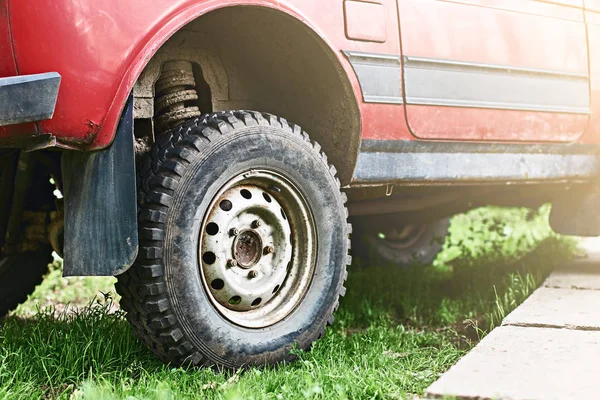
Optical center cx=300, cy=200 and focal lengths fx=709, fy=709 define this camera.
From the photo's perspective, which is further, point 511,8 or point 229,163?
point 511,8

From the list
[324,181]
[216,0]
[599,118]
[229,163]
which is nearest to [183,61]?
[216,0]

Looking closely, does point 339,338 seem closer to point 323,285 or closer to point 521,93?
point 323,285

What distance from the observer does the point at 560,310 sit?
298 centimetres

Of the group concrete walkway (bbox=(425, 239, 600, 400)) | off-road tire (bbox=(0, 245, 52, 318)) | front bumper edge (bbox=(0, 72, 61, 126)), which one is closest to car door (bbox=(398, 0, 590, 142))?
concrete walkway (bbox=(425, 239, 600, 400))

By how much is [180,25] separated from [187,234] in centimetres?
66

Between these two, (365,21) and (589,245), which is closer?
(365,21)

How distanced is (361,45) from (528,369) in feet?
4.47

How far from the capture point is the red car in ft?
6.92

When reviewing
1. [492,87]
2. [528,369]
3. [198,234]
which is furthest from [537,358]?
[492,87]

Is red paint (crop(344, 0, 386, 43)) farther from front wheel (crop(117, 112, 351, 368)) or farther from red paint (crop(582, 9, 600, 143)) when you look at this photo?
red paint (crop(582, 9, 600, 143))

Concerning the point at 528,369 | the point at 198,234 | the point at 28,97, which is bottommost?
the point at 528,369

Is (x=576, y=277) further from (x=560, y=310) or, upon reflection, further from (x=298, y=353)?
(x=298, y=353)

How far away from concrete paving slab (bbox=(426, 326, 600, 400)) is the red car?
642mm

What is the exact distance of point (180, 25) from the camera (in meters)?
2.22
